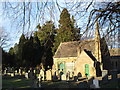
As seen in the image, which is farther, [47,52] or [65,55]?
[47,52]

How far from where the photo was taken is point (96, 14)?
24.4ft

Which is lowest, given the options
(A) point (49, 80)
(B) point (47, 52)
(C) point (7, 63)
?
(A) point (49, 80)

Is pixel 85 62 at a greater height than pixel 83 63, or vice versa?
pixel 85 62

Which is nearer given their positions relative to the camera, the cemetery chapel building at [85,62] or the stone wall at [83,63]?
the cemetery chapel building at [85,62]

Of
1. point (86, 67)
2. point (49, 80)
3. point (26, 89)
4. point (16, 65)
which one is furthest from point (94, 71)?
point (16, 65)

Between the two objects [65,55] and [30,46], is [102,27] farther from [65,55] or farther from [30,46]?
[30,46]

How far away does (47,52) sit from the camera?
35844 millimetres

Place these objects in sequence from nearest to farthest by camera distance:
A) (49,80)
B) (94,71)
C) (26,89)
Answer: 1. (26,89)
2. (49,80)
3. (94,71)

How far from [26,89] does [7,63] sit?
2291 centimetres

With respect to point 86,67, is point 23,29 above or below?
above

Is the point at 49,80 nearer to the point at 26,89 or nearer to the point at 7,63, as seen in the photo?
the point at 26,89

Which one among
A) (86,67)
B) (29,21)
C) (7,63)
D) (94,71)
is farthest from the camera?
(7,63)

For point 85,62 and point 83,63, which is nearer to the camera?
point 85,62

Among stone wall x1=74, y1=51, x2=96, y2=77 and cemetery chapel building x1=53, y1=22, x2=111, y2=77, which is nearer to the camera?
cemetery chapel building x1=53, y1=22, x2=111, y2=77
